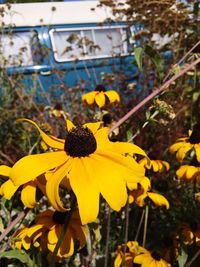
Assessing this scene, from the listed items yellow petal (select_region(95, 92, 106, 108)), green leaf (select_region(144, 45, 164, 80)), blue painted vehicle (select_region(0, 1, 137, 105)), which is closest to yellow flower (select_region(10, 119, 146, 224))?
green leaf (select_region(144, 45, 164, 80))

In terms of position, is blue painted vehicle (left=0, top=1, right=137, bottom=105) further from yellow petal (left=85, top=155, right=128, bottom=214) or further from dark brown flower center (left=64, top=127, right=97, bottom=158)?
yellow petal (left=85, top=155, right=128, bottom=214)

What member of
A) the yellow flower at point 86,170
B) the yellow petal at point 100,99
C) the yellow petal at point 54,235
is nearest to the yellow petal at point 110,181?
the yellow flower at point 86,170

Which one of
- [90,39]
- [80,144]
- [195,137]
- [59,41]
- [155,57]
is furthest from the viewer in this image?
[90,39]

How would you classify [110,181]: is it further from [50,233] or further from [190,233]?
[190,233]

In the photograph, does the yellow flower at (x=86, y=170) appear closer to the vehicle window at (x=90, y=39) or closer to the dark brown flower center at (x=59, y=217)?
the dark brown flower center at (x=59, y=217)

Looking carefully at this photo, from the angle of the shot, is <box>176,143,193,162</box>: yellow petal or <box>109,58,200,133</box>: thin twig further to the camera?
<box>176,143,193,162</box>: yellow petal

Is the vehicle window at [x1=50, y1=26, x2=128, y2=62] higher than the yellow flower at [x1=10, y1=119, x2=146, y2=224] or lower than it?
lower

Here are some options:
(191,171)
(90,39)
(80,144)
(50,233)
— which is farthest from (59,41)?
(80,144)
